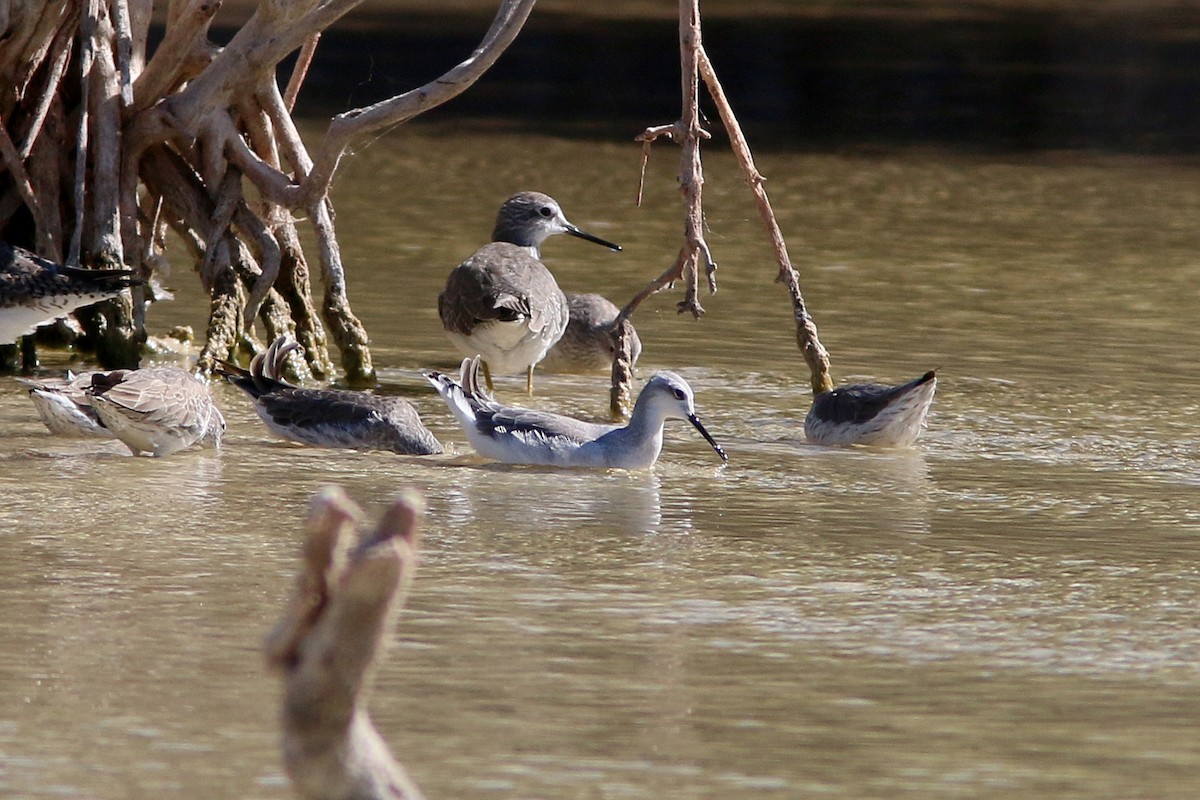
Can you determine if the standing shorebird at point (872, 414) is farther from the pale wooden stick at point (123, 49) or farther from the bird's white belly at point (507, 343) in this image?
the pale wooden stick at point (123, 49)

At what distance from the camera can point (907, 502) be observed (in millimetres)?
8406

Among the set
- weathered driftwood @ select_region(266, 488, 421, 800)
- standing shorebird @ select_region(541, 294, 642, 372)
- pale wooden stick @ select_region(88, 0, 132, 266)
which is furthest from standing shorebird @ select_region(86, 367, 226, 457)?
weathered driftwood @ select_region(266, 488, 421, 800)

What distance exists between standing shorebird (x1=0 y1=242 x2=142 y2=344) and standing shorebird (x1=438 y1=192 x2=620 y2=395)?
1640 millimetres

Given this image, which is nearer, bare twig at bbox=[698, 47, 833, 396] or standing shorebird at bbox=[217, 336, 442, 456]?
standing shorebird at bbox=[217, 336, 442, 456]

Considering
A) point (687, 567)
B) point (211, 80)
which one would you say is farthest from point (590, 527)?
point (211, 80)

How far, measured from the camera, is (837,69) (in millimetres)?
29156

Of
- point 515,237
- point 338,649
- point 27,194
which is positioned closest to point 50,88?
point 27,194

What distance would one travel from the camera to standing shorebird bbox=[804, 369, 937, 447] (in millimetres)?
9320

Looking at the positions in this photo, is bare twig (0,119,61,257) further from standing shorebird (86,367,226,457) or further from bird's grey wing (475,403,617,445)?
bird's grey wing (475,403,617,445)

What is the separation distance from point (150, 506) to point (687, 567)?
2.03 meters

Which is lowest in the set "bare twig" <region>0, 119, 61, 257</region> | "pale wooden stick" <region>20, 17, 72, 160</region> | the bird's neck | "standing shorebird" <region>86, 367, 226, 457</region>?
"standing shorebird" <region>86, 367, 226, 457</region>

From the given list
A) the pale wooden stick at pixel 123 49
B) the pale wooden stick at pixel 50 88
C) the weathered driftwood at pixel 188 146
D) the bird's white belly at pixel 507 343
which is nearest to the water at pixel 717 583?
the bird's white belly at pixel 507 343

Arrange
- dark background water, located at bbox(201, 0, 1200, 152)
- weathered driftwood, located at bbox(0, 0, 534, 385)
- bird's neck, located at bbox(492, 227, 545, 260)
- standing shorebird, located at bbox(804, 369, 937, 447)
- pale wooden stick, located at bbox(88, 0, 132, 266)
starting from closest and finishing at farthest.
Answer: standing shorebird, located at bbox(804, 369, 937, 447)
weathered driftwood, located at bbox(0, 0, 534, 385)
pale wooden stick, located at bbox(88, 0, 132, 266)
bird's neck, located at bbox(492, 227, 545, 260)
dark background water, located at bbox(201, 0, 1200, 152)

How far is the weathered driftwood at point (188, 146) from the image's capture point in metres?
10.3
